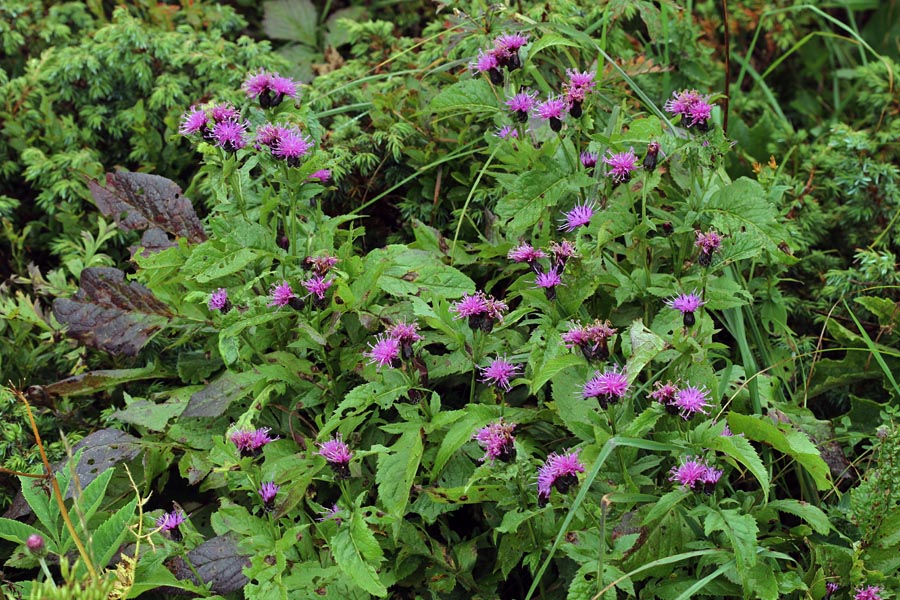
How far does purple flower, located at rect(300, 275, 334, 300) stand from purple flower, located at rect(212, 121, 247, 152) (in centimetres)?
28

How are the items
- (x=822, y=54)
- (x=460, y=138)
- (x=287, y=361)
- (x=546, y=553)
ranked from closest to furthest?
(x=546, y=553)
(x=287, y=361)
(x=460, y=138)
(x=822, y=54)

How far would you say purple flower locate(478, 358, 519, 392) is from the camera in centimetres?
161

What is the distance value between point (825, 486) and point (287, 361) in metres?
0.99

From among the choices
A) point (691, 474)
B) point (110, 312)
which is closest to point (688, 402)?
point (691, 474)

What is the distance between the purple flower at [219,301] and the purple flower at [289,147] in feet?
0.95

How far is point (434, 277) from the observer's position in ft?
6.00

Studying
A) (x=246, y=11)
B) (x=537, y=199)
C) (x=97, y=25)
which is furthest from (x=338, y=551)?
(x=246, y=11)

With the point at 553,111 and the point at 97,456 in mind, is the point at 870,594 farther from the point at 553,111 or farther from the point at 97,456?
the point at 97,456

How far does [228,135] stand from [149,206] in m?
0.54

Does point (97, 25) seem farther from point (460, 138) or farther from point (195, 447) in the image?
point (195, 447)

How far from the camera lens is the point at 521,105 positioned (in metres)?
1.83

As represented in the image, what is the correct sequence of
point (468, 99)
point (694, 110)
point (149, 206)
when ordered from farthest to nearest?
point (149, 206) < point (468, 99) < point (694, 110)

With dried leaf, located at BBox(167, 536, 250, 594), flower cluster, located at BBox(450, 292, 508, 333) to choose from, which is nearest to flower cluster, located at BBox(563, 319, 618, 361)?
flower cluster, located at BBox(450, 292, 508, 333)

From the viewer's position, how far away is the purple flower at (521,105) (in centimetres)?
183
